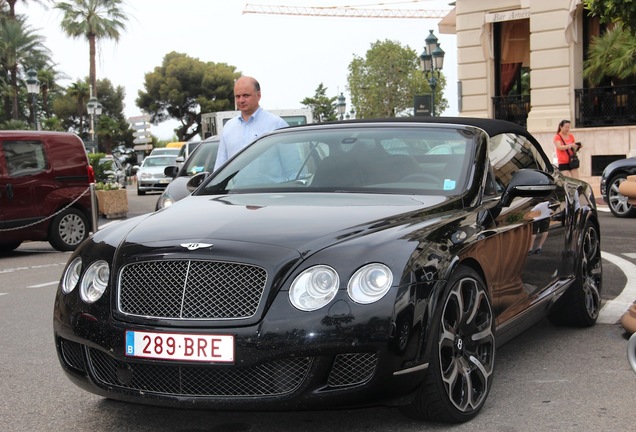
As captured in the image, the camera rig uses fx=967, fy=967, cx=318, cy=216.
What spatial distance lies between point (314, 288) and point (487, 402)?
51.3 inches

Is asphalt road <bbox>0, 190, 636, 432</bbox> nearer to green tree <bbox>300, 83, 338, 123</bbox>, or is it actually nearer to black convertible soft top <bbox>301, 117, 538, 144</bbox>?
black convertible soft top <bbox>301, 117, 538, 144</bbox>

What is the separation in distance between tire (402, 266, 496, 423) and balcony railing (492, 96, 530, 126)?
985 inches

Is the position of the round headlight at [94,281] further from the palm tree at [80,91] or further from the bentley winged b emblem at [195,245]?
the palm tree at [80,91]

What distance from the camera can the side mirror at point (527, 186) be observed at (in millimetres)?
5094

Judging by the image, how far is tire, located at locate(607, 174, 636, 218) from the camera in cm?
1634

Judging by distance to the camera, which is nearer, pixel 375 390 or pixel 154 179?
pixel 375 390

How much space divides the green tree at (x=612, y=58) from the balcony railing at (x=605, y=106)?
338mm

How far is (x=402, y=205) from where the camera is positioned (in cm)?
470

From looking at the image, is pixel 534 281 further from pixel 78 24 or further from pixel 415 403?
pixel 78 24

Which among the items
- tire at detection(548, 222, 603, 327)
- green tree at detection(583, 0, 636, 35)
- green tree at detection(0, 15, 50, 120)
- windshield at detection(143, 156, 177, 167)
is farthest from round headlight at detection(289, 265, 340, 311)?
green tree at detection(0, 15, 50, 120)

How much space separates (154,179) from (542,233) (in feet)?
112

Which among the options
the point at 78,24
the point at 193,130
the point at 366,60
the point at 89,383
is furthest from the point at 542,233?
the point at 193,130

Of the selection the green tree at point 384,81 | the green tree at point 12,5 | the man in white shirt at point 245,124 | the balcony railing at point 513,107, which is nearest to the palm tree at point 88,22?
the green tree at point 12,5

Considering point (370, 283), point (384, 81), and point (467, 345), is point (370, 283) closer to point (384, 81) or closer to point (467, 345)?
point (467, 345)
